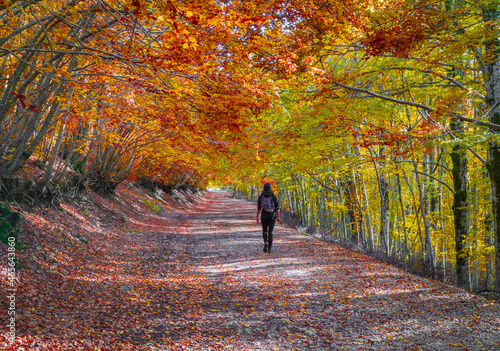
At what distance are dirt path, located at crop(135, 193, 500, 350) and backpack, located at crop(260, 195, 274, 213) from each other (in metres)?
1.42

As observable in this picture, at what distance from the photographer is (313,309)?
495 cm

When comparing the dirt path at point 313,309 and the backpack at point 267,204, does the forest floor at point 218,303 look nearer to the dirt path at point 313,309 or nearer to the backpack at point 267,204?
the dirt path at point 313,309

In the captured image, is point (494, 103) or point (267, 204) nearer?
point (494, 103)

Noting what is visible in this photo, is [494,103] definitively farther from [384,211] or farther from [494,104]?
[384,211]

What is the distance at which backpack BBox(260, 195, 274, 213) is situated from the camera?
846cm

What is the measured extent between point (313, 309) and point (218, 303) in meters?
1.56

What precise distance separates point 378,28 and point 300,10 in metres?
1.86

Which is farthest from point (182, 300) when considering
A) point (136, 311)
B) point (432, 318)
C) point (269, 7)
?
point (269, 7)

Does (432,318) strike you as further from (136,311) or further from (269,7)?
(269,7)

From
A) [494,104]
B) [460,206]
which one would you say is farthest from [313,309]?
[460,206]

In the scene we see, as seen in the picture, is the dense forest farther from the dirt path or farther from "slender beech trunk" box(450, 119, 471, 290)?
the dirt path

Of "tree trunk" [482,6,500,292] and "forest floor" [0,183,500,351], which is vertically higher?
"tree trunk" [482,6,500,292]

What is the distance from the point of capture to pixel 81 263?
20.9ft

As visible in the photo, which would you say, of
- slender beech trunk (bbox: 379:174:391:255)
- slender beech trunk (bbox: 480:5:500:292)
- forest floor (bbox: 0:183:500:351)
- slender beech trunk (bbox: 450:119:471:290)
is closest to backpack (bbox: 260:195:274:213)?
forest floor (bbox: 0:183:500:351)
